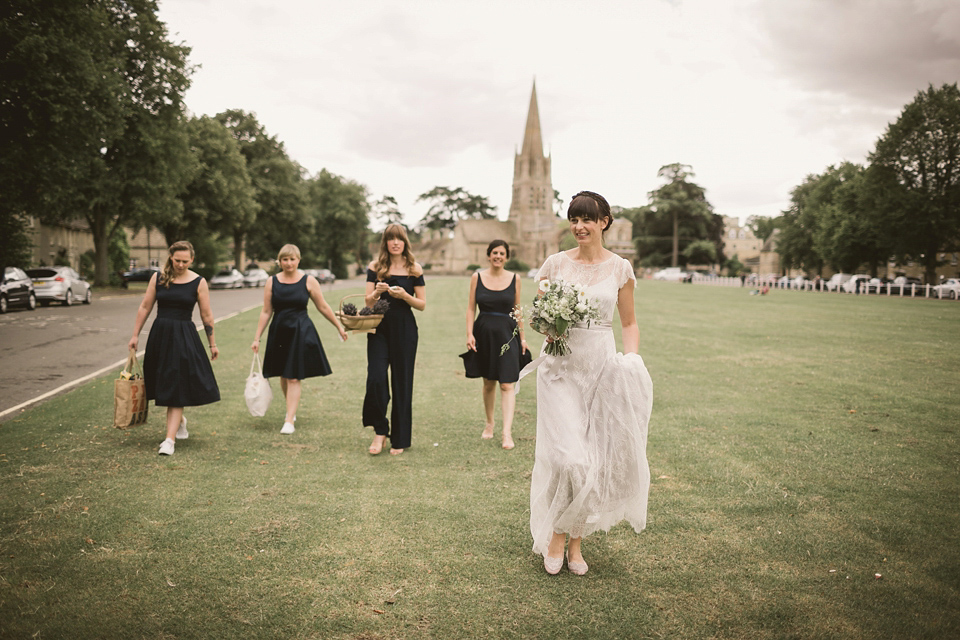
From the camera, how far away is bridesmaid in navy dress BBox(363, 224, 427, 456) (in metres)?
6.44

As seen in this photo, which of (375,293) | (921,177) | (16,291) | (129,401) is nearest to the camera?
(129,401)

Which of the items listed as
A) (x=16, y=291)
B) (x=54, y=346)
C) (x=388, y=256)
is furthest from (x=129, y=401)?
(x=16, y=291)

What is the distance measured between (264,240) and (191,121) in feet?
90.6

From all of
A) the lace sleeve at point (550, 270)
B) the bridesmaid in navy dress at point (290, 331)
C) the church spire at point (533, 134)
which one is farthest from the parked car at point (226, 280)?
the church spire at point (533, 134)

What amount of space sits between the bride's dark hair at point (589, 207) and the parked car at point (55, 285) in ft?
91.9

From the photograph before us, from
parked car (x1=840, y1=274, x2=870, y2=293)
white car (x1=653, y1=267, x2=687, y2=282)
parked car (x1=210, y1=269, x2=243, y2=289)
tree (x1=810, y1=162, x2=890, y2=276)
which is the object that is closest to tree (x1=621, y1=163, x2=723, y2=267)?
white car (x1=653, y1=267, x2=687, y2=282)

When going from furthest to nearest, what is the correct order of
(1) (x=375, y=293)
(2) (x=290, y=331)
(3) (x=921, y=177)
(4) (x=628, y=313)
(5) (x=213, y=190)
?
(3) (x=921, y=177) → (5) (x=213, y=190) → (2) (x=290, y=331) → (1) (x=375, y=293) → (4) (x=628, y=313)

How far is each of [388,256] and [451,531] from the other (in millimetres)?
2963

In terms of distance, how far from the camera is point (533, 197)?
402ft

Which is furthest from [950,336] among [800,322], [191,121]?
[191,121]

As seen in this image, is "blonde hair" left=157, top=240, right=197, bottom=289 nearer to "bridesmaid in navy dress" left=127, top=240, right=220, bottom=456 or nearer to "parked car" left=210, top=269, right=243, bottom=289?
"bridesmaid in navy dress" left=127, top=240, right=220, bottom=456

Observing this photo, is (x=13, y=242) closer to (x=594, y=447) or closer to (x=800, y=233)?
(x=594, y=447)

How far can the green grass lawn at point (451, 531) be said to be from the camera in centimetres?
339

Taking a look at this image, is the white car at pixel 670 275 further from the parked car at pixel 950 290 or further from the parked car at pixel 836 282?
the parked car at pixel 950 290
